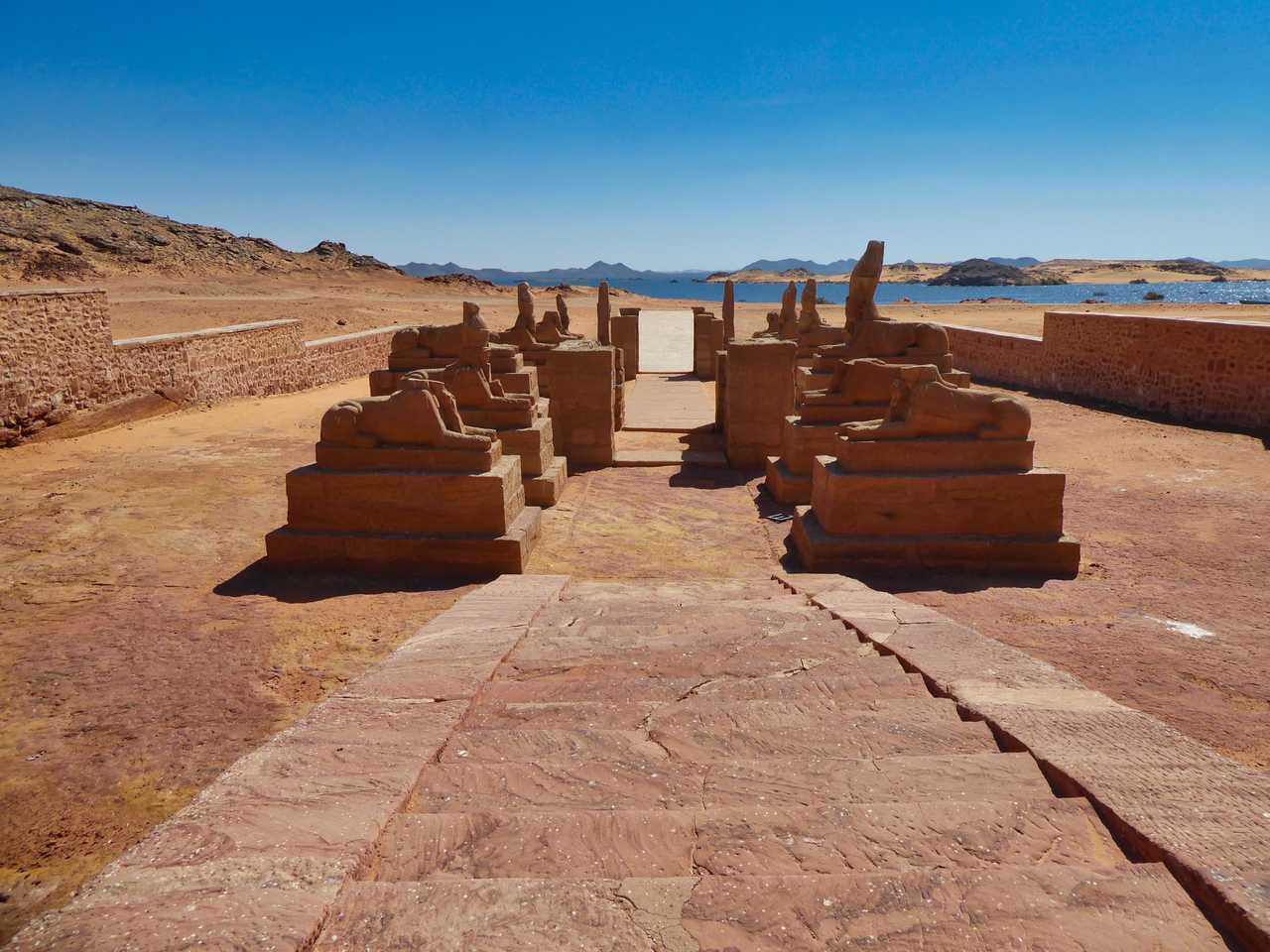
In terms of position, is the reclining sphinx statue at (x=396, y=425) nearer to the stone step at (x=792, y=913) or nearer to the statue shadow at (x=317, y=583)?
the statue shadow at (x=317, y=583)

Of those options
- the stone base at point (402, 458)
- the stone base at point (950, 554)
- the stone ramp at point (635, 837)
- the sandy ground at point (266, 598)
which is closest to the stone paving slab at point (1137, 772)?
the stone ramp at point (635, 837)

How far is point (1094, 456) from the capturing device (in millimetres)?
10000

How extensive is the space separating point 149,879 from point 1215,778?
2868mm

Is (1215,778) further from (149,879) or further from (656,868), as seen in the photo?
(149,879)

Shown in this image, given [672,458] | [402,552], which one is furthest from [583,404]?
[402,552]

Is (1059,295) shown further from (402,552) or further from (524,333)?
(402,552)

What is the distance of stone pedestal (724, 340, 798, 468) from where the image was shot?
9.95 metres

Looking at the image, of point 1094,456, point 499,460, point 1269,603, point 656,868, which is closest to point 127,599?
point 499,460

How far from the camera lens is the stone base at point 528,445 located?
8461 millimetres

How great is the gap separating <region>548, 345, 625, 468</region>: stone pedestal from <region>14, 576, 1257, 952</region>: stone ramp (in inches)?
280

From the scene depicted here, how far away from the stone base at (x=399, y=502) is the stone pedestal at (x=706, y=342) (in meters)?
12.2

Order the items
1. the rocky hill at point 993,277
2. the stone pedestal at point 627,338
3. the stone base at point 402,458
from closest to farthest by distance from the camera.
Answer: the stone base at point 402,458 → the stone pedestal at point 627,338 → the rocky hill at point 993,277

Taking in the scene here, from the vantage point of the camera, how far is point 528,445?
851 cm

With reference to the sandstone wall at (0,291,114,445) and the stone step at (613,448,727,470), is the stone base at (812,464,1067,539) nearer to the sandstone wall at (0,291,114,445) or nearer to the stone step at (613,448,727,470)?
the stone step at (613,448,727,470)
